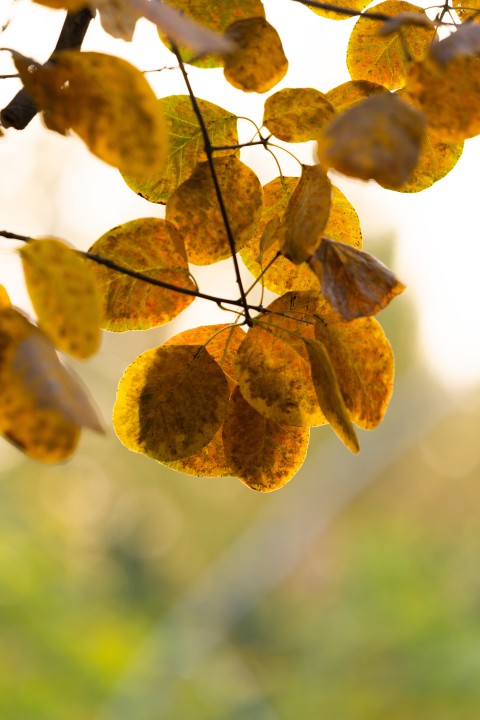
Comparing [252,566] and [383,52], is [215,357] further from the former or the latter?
[252,566]

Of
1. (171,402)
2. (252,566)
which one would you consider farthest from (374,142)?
(252,566)

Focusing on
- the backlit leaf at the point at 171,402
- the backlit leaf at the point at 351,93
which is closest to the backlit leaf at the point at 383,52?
the backlit leaf at the point at 351,93

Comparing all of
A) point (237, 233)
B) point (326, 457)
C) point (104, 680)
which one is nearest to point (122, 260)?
point (237, 233)

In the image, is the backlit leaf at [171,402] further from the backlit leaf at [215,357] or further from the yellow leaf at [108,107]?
the yellow leaf at [108,107]

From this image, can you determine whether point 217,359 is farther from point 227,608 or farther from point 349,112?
point 227,608

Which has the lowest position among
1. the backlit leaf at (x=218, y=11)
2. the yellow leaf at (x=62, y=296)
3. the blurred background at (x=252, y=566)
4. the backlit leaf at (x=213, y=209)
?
the yellow leaf at (x=62, y=296)
